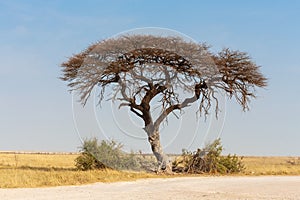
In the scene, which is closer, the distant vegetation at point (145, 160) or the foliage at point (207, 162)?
the distant vegetation at point (145, 160)

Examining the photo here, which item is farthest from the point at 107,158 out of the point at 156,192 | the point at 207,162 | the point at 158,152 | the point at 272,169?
the point at 272,169

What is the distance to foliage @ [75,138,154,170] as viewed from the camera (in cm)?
2656

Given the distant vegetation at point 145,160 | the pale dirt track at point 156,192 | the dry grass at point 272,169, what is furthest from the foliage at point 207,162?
the pale dirt track at point 156,192

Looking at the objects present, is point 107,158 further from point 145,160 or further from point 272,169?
point 272,169

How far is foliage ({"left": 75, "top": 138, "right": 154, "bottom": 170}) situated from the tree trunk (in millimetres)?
570

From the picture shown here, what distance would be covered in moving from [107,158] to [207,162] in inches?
243

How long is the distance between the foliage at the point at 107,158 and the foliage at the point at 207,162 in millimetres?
2209

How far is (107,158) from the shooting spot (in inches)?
1052

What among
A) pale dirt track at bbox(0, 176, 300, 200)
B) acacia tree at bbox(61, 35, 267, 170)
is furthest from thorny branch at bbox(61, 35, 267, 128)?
pale dirt track at bbox(0, 176, 300, 200)

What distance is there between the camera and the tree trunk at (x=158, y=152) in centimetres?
2731

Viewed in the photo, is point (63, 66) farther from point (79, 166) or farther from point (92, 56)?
point (79, 166)

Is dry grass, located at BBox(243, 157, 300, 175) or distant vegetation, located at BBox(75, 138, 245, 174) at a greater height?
distant vegetation, located at BBox(75, 138, 245, 174)

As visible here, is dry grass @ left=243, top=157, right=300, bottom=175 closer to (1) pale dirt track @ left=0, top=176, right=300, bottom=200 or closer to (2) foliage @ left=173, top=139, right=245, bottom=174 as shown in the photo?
(2) foliage @ left=173, top=139, right=245, bottom=174

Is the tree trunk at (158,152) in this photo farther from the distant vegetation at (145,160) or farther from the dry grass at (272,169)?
the dry grass at (272,169)
